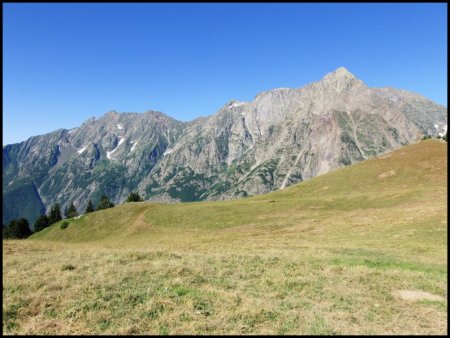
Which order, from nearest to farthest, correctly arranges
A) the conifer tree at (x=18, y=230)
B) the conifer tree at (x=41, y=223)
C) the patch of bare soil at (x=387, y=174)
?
the patch of bare soil at (x=387, y=174) < the conifer tree at (x=18, y=230) < the conifer tree at (x=41, y=223)

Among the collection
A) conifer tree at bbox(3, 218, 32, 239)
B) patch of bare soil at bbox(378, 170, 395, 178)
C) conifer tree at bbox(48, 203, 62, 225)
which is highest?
patch of bare soil at bbox(378, 170, 395, 178)

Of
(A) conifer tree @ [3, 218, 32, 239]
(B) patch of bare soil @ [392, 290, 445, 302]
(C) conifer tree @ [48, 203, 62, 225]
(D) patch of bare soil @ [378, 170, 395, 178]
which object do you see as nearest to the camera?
(B) patch of bare soil @ [392, 290, 445, 302]

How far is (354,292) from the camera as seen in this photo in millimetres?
17062

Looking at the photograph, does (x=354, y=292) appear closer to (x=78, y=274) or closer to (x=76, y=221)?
(x=78, y=274)

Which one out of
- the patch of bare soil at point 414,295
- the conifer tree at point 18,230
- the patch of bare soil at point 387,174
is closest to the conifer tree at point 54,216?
the conifer tree at point 18,230

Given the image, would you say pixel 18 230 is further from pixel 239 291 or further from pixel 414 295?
pixel 414 295

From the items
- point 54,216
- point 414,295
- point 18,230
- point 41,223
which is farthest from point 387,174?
point 54,216

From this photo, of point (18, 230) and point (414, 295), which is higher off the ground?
point (414, 295)

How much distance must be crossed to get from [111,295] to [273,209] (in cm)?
5653

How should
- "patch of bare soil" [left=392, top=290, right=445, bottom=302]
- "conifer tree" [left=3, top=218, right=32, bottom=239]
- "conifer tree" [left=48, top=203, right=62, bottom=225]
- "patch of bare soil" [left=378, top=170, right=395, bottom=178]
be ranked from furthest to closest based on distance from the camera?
"conifer tree" [left=48, top=203, right=62, bottom=225]
"conifer tree" [left=3, top=218, right=32, bottom=239]
"patch of bare soil" [left=378, top=170, right=395, bottom=178]
"patch of bare soil" [left=392, top=290, right=445, bottom=302]

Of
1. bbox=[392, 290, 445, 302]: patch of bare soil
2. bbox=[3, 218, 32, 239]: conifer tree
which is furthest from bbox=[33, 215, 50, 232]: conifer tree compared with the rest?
bbox=[392, 290, 445, 302]: patch of bare soil

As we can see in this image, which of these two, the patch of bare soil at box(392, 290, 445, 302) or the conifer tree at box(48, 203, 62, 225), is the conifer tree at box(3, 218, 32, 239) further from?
the patch of bare soil at box(392, 290, 445, 302)

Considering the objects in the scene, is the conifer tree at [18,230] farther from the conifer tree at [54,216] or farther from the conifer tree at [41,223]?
the conifer tree at [54,216]

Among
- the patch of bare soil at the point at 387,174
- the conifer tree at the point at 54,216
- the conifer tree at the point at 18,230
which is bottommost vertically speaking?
the conifer tree at the point at 18,230
